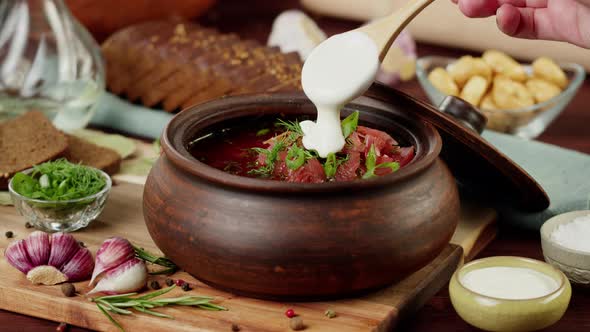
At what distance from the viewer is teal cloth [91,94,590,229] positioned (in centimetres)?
252

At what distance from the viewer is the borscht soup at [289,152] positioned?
2012mm

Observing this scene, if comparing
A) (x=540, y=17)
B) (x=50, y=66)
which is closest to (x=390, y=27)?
(x=540, y=17)

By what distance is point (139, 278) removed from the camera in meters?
2.07

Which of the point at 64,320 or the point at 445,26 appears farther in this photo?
the point at 445,26

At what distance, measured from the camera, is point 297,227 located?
6.23 ft

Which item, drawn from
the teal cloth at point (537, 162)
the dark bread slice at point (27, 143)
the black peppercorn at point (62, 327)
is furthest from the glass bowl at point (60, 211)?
the teal cloth at point (537, 162)

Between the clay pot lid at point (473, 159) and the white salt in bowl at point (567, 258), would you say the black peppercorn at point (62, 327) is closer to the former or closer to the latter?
the clay pot lid at point (473, 159)

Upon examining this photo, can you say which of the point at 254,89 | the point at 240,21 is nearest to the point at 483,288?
the point at 254,89

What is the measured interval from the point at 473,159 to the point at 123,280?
0.88 metres

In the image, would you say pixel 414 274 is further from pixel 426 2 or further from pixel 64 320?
pixel 64 320

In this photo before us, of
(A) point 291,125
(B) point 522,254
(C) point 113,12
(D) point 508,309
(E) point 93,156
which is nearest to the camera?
(D) point 508,309

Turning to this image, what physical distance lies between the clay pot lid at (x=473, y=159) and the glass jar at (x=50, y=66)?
1.34 metres

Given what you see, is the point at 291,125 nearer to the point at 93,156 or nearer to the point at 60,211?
the point at 60,211

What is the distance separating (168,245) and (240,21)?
3.12 metres
